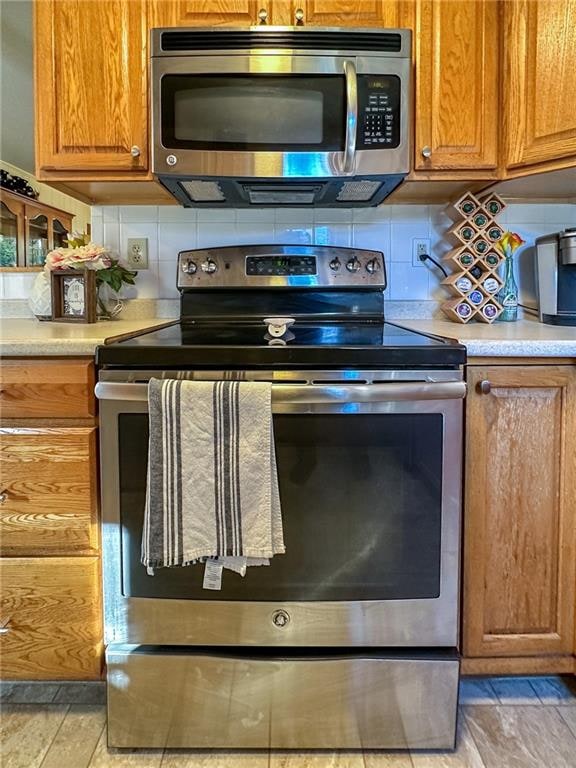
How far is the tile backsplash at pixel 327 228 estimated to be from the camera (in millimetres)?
1878

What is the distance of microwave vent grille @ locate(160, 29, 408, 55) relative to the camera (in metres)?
1.43

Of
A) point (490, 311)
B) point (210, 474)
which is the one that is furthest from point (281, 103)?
point (210, 474)

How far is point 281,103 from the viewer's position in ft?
4.80

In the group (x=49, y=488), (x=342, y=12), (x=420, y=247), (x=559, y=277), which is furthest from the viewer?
(x=420, y=247)

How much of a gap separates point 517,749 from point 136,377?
3.96ft

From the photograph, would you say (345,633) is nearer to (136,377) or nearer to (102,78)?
(136,377)

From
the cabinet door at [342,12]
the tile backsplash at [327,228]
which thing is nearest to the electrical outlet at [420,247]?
the tile backsplash at [327,228]

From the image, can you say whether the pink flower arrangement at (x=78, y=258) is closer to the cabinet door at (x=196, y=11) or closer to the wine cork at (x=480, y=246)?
the cabinet door at (x=196, y=11)

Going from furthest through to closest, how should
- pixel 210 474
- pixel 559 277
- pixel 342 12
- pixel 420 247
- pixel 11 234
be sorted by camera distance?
pixel 11 234
pixel 420 247
pixel 559 277
pixel 342 12
pixel 210 474

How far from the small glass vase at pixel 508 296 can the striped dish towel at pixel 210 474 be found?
1.02 m

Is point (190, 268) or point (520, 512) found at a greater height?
point (190, 268)

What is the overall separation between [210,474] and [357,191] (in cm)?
101

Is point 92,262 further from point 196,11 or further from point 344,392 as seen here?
point 344,392

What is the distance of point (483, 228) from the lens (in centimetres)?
170
